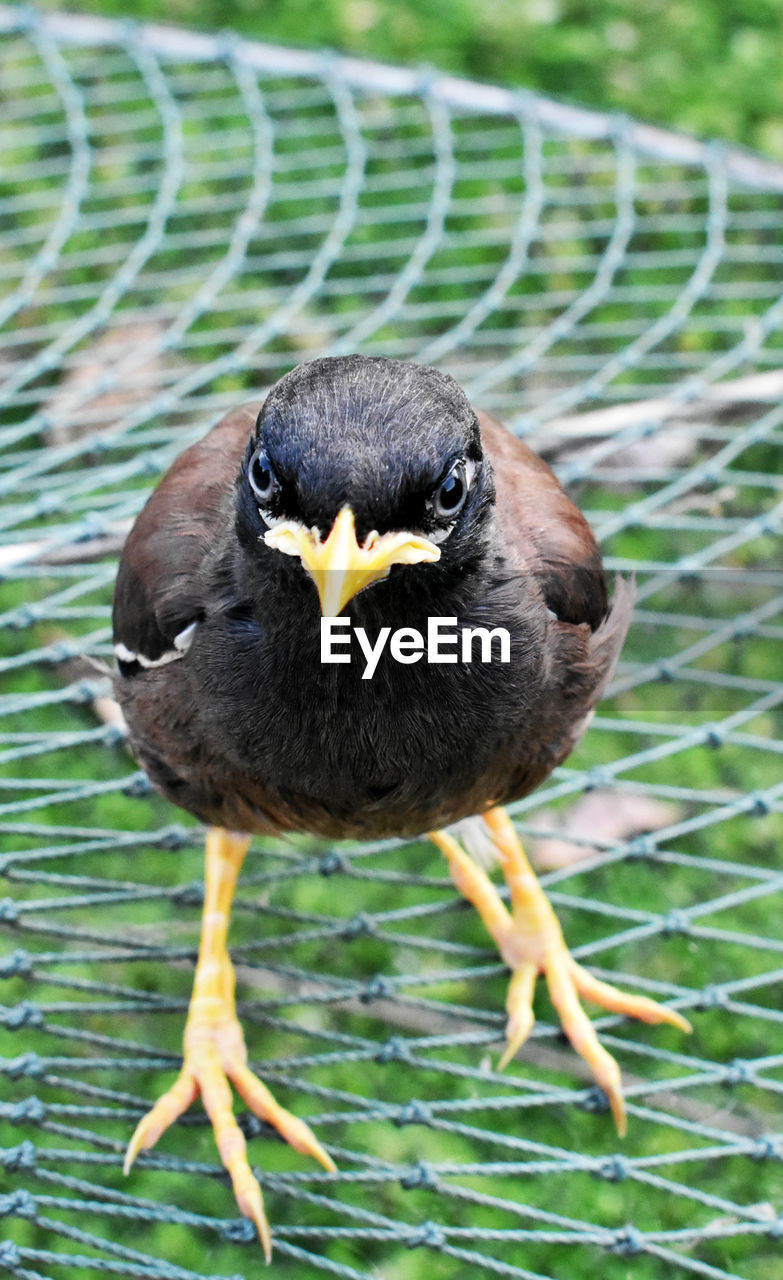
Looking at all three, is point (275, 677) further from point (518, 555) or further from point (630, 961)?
point (630, 961)

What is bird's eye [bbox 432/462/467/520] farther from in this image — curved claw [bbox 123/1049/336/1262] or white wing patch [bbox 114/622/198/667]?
curved claw [bbox 123/1049/336/1262]

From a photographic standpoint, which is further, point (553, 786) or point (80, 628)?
point (80, 628)

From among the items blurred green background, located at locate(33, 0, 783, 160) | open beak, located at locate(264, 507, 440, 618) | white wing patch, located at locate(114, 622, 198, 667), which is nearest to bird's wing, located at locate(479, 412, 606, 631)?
open beak, located at locate(264, 507, 440, 618)

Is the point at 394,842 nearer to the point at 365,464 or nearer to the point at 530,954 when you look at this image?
the point at 530,954

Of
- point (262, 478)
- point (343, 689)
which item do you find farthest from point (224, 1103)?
point (262, 478)

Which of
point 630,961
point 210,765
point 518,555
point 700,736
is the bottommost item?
point 630,961

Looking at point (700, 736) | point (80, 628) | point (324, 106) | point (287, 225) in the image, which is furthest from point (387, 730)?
point (324, 106)

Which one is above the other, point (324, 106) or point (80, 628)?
point (324, 106)
